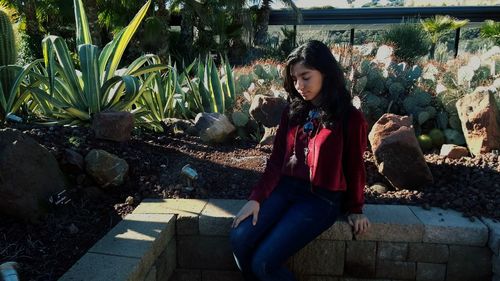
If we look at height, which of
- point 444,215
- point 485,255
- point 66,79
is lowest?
point 485,255

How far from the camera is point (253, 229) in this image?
2.19 metres

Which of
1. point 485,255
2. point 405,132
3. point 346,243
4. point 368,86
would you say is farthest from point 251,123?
point 485,255

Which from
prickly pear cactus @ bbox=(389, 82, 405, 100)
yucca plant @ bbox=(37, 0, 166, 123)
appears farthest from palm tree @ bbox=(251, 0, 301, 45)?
yucca plant @ bbox=(37, 0, 166, 123)

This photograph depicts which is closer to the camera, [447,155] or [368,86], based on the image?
[447,155]

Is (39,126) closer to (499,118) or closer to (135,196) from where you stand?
(135,196)

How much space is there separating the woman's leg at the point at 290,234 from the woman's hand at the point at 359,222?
0.12 m

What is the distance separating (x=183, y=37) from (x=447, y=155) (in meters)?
13.3

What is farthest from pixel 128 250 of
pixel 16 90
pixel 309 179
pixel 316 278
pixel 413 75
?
pixel 413 75

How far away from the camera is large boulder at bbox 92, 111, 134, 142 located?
10.5 ft

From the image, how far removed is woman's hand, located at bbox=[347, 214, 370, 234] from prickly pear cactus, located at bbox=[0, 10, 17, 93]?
2966 millimetres

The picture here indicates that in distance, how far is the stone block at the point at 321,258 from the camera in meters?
2.40

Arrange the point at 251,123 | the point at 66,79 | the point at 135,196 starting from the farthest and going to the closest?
the point at 251,123 → the point at 66,79 → the point at 135,196

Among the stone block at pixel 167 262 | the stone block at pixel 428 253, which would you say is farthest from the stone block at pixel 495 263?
the stone block at pixel 167 262

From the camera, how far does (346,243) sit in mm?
2396
